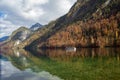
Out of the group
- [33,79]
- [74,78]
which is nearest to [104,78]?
[74,78]

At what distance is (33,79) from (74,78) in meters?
8.71

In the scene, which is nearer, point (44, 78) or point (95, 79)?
point (95, 79)

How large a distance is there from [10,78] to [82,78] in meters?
16.4

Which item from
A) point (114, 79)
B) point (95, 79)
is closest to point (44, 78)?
point (95, 79)

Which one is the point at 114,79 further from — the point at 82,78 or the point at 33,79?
the point at 33,79

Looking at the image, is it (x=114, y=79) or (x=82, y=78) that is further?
(x=82, y=78)

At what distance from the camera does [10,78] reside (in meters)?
58.0

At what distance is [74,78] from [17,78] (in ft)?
43.2

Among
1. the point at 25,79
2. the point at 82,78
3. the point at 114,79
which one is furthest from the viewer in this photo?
the point at 25,79

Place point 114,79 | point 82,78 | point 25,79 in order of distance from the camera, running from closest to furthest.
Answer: point 114,79 < point 82,78 < point 25,79

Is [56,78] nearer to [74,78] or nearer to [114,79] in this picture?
[74,78]

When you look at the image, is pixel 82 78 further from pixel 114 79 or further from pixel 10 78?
pixel 10 78

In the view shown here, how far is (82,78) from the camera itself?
52031mm

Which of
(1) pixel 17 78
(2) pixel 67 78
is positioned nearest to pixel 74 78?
(2) pixel 67 78
